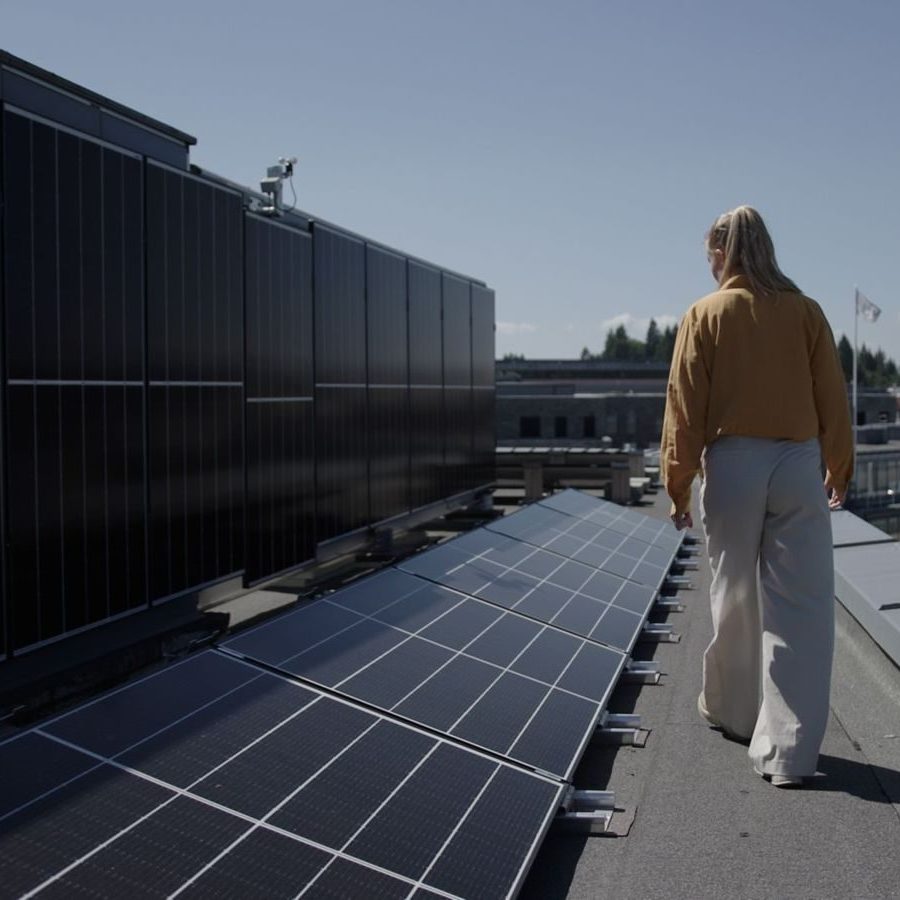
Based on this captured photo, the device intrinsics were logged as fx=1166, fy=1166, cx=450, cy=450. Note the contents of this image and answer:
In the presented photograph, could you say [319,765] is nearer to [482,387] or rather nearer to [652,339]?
[482,387]

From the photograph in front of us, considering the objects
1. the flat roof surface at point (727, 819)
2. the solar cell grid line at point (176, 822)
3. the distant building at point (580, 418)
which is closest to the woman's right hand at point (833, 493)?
the flat roof surface at point (727, 819)

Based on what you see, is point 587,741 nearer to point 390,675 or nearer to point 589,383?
point 390,675

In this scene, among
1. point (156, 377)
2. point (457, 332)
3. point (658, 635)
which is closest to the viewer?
point (156, 377)

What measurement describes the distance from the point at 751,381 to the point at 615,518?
698 cm

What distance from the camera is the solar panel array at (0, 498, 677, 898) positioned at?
10.7 feet

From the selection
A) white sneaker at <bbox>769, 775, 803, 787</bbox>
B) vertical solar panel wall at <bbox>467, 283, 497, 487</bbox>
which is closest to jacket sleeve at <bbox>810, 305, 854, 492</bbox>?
white sneaker at <bbox>769, 775, 803, 787</bbox>

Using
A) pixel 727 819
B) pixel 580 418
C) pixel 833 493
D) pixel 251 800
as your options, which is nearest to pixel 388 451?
pixel 833 493

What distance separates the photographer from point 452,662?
545 centimetres

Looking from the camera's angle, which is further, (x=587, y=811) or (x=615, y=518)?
(x=615, y=518)

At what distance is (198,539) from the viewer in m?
8.09

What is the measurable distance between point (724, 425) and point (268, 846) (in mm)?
2865

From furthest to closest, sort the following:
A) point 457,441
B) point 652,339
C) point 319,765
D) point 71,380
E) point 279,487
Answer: point 652,339 → point 457,441 → point 279,487 → point 71,380 → point 319,765

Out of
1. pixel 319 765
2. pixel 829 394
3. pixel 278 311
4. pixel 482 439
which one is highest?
pixel 278 311

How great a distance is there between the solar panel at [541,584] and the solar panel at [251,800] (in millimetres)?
2483
